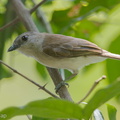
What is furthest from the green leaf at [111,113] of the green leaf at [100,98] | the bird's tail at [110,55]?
the bird's tail at [110,55]

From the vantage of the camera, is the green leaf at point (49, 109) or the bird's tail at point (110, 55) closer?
the green leaf at point (49, 109)

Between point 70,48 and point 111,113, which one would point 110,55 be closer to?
point 70,48

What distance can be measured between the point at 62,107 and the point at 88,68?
4.54 ft

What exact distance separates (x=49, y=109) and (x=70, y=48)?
4.23 ft

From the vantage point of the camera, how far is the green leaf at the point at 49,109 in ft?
3.10

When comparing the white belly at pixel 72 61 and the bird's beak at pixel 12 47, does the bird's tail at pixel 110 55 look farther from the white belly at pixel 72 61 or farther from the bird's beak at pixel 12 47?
the bird's beak at pixel 12 47

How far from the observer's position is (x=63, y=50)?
2.23 m

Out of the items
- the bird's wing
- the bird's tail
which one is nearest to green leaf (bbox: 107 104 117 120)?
the bird's tail

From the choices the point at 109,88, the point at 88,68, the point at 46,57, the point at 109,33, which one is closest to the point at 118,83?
the point at 109,88

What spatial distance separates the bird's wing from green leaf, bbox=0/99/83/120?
121 centimetres

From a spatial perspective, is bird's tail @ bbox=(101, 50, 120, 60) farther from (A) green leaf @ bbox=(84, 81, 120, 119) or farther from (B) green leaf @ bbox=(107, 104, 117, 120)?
(A) green leaf @ bbox=(84, 81, 120, 119)

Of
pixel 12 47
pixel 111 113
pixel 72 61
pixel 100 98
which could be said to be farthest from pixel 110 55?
pixel 100 98

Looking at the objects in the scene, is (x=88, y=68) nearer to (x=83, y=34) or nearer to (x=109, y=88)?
(x=83, y=34)

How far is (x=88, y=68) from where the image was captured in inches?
92.7
